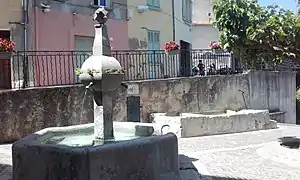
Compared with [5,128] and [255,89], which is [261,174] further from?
[255,89]

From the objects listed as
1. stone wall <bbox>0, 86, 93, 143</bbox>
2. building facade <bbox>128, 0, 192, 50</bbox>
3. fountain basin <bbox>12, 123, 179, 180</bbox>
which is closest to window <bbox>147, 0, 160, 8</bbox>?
building facade <bbox>128, 0, 192, 50</bbox>

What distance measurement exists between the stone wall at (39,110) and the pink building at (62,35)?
2.44 metres

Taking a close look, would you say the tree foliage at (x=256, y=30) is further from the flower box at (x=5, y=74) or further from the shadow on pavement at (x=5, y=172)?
the flower box at (x=5, y=74)

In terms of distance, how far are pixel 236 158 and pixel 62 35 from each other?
9.76 m

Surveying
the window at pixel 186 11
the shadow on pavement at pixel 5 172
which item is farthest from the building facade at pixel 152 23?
the shadow on pavement at pixel 5 172

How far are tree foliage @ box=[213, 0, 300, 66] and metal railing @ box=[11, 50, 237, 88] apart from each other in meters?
4.75

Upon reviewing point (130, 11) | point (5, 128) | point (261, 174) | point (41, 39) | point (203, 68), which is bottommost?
point (261, 174)

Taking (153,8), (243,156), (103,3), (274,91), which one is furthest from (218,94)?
(153,8)

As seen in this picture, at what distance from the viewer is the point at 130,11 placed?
18.6 metres

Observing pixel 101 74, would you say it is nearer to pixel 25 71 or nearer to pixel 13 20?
pixel 25 71

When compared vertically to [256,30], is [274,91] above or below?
below

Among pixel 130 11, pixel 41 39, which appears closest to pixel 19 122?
pixel 41 39

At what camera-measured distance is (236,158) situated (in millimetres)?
8367

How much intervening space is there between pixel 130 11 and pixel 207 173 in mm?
12966
